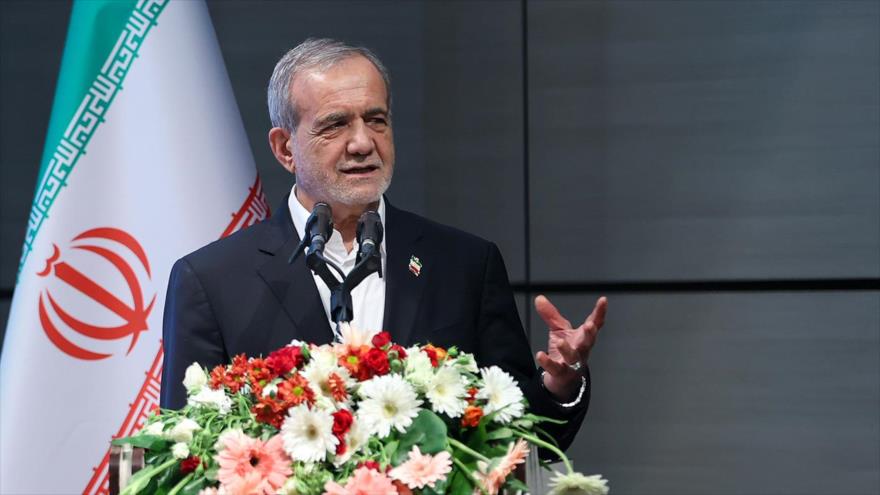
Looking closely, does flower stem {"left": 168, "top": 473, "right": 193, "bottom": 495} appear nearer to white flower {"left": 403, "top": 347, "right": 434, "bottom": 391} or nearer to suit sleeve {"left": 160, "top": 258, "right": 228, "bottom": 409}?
white flower {"left": 403, "top": 347, "right": 434, "bottom": 391}

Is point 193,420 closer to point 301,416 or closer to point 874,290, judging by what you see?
point 301,416

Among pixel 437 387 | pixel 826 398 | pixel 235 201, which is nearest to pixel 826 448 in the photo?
pixel 826 398

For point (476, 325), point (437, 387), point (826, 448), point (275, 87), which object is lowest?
point (826, 448)

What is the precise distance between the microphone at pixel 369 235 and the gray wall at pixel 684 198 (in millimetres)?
1731

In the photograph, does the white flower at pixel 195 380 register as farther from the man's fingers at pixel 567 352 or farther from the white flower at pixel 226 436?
the man's fingers at pixel 567 352

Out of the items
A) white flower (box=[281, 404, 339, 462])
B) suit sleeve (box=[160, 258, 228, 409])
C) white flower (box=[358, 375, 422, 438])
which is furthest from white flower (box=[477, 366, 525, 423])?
suit sleeve (box=[160, 258, 228, 409])

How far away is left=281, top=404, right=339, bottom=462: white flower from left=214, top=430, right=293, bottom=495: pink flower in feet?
0.05

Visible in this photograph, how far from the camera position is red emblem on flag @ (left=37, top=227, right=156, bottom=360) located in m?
2.71

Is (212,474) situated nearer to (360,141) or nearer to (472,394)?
(472,394)

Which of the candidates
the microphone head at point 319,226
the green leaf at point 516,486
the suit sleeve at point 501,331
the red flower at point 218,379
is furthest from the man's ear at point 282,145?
the green leaf at point 516,486

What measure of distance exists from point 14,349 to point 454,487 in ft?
5.73

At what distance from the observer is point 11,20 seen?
12.0ft

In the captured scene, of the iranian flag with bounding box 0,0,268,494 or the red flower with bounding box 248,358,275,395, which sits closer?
the red flower with bounding box 248,358,275,395

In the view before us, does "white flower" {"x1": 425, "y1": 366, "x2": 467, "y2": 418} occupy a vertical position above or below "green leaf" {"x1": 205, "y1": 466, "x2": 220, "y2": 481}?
above
